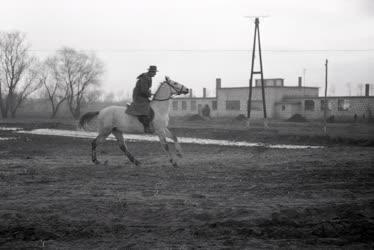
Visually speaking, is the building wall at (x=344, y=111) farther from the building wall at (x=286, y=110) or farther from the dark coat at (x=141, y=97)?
the dark coat at (x=141, y=97)

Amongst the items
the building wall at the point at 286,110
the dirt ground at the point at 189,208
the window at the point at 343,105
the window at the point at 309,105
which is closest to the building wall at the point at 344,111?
the window at the point at 343,105

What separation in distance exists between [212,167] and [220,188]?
10.4ft

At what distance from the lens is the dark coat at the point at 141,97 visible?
13406 mm

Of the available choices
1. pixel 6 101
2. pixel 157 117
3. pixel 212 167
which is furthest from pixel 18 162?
pixel 6 101

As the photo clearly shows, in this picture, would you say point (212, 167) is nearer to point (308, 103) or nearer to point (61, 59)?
point (308, 103)

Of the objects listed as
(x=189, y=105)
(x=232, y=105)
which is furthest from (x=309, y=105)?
(x=189, y=105)

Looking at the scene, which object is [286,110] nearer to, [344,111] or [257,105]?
[257,105]

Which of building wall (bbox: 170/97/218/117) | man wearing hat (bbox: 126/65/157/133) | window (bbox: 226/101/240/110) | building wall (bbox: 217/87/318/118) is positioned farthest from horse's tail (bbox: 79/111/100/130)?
building wall (bbox: 170/97/218/117)

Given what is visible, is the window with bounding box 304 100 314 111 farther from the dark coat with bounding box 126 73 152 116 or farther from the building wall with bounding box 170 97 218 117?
the dark coat with bounding box 126 73 152 116

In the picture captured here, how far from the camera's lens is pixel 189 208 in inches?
304

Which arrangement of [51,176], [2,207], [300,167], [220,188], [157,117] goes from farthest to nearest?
[157,117]
[300,167]
[51,176]
[220,188]
[2,207]

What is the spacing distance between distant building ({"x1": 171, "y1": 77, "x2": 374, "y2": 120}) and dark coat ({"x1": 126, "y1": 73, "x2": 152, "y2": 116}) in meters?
39.9

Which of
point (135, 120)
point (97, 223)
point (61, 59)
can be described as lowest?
point (97, 223)

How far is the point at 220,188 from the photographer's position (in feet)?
31.1
